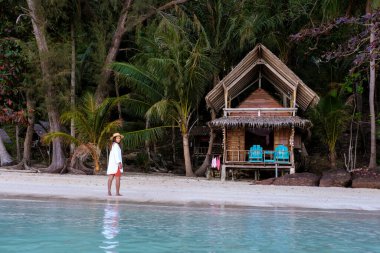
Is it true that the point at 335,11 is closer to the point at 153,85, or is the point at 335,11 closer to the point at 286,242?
the point at 153,85

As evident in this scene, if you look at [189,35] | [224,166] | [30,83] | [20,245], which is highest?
[189,35]

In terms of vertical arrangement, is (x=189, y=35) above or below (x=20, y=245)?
above

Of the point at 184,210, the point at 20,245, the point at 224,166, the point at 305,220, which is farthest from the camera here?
the point at 224,166

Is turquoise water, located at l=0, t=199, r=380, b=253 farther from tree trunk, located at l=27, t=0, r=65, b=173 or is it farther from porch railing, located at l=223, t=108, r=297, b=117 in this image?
tree trunk, located at l=27, t=0, r=65, b=173

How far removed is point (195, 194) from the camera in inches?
581

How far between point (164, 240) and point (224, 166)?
12856mm

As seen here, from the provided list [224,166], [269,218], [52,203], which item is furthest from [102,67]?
[269,218]

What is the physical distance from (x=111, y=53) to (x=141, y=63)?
1454 millimetres

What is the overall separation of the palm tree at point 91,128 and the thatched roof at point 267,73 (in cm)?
416

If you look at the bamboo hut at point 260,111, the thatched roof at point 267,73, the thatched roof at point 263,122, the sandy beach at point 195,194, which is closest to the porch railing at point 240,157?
the bamboo hut at point 260,111

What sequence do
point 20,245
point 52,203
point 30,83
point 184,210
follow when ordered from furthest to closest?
point 30,83
point 52,203
point 184,210
point 20,245

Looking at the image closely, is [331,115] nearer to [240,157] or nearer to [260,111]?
[260,111]

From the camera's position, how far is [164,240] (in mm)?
8492

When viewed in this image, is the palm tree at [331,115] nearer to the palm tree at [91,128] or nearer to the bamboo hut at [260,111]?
the bamboo hut at [260,111]
